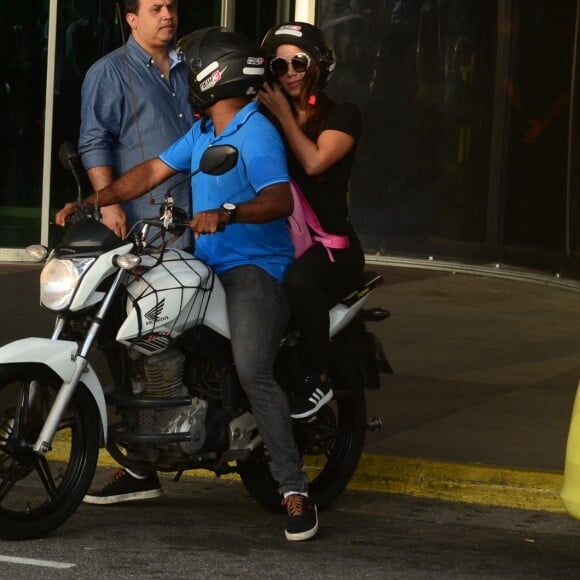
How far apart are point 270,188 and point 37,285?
286 inches

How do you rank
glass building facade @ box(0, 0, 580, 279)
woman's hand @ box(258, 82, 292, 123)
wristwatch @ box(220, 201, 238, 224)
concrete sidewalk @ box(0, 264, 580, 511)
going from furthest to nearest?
glass building facade @ box(0, 0, 580, 279) < concrete sidewalk @ box(0, 264, 580, 511) < woman's hand @ box(258, 82, 292, 123) < wristwatch @ box(220, 201, 238, 224)

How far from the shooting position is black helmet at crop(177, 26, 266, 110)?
6277 mm

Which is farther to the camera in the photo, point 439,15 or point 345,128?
point 439,15

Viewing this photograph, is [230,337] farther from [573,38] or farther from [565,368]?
[573,38]

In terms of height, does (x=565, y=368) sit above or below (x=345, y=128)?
below

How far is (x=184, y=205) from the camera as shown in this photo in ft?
23.7

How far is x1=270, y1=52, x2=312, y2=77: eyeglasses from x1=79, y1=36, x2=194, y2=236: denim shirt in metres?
0.68

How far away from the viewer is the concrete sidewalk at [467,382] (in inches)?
293

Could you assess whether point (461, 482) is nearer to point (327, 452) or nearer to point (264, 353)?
point (327, 452)

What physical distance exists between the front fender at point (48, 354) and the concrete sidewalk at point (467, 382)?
200 centimetres

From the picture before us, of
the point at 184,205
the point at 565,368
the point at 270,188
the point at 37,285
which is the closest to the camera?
the point at 270,188

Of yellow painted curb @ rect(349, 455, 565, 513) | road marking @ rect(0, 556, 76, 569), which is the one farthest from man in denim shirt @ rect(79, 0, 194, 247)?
road marking @ rect(0, 556, 76, 569)

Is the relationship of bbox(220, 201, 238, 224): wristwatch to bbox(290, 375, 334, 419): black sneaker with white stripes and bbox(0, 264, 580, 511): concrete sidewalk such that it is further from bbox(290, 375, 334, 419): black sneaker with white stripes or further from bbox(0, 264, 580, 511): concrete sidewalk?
bbox(0, 264, 580, 511): concrete sidewalk

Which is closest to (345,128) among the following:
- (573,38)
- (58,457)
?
(58,457)
